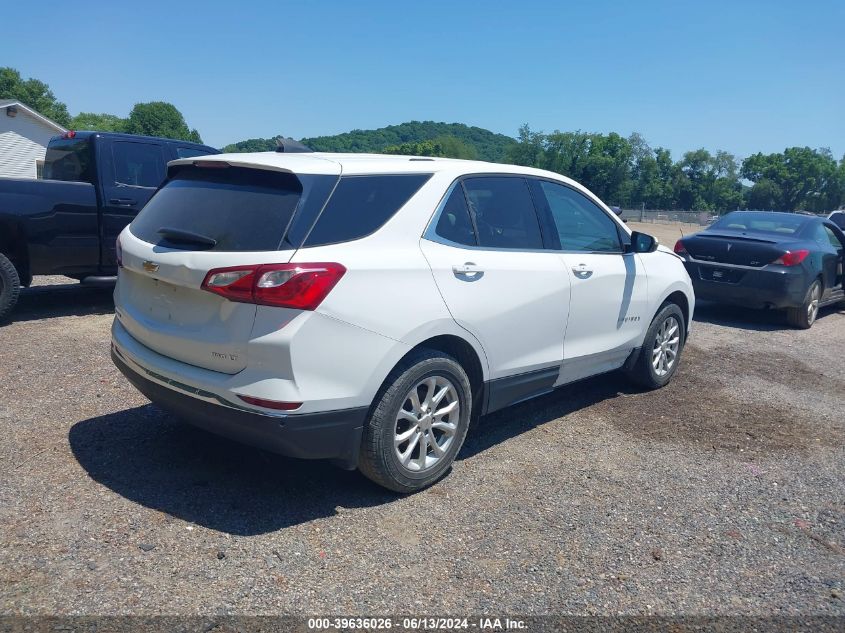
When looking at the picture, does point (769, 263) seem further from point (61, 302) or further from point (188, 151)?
point (61, 302)

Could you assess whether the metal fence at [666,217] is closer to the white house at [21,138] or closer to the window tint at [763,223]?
the white house at [21,138]

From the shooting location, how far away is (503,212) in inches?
188

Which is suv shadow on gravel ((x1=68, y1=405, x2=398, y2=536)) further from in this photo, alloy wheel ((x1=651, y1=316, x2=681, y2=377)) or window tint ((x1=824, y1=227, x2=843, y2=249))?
window tint ((x1=824, y1=227, x2=843, y2=249))

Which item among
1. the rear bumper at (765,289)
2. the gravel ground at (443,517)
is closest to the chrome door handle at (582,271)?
the gravel ground at (443,517)

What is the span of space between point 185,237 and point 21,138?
3761 cm

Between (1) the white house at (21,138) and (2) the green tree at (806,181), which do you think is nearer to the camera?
(1) the white house at (21,138)

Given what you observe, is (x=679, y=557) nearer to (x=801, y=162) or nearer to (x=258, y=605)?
(x=258, y=605)

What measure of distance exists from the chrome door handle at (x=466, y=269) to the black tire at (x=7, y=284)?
535 centimetres

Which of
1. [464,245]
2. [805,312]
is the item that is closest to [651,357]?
[464,245]

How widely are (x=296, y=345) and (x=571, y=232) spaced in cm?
267

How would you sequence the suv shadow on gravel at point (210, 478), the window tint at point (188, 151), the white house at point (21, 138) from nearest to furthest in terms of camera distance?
1. the suv shadow on gravel at point (210, 478)
2. the window tint at point (188, 151)
3. the white house at point (21, 138)

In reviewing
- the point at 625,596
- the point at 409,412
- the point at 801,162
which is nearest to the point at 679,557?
the point at 625,596

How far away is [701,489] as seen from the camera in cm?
440

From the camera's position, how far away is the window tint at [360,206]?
12.0ft
